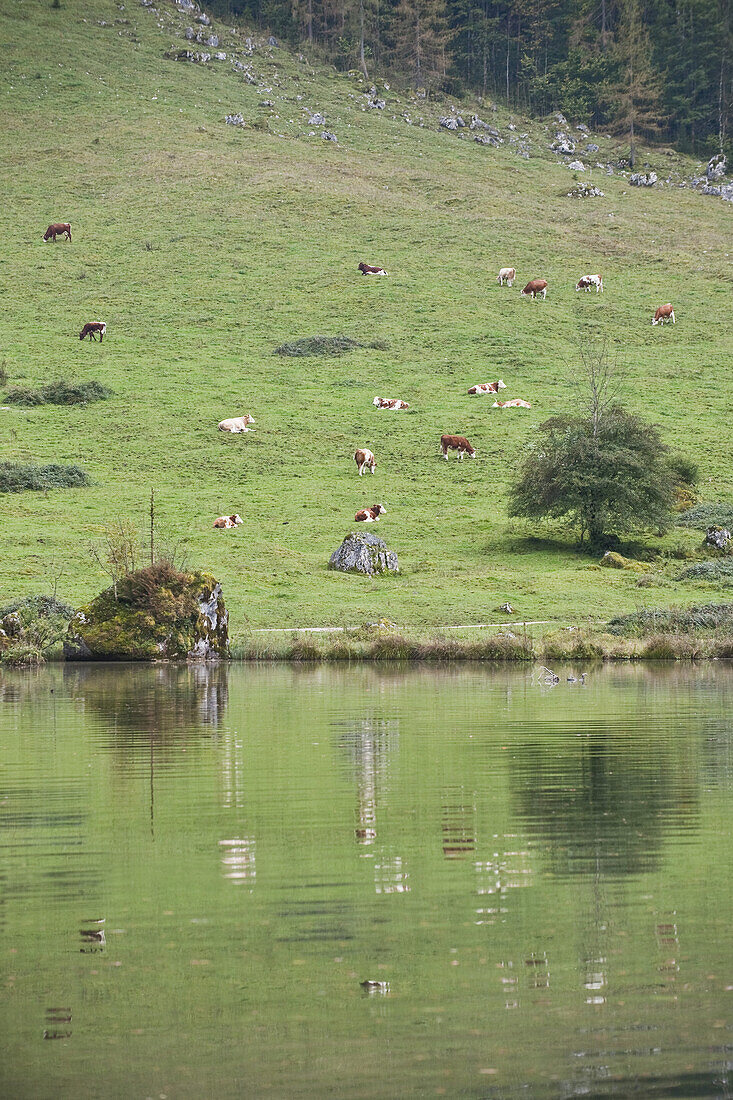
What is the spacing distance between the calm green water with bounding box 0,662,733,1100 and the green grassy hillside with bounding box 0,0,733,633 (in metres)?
25.8

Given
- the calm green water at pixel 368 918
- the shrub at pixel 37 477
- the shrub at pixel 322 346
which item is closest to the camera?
the calm green water at pixel 368 918

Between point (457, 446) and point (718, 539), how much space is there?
19.1 m

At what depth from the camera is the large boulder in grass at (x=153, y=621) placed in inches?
1542

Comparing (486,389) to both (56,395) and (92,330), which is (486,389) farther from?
(92,330)

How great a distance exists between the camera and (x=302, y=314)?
100375 mm

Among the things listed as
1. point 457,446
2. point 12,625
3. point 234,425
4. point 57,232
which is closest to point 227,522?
point 457,446

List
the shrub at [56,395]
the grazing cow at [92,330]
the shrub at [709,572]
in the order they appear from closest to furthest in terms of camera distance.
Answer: the shrub at [709,572]
the shrub at [56,395]
the grazing cow at [92,330]

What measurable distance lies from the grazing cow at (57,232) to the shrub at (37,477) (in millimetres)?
53422

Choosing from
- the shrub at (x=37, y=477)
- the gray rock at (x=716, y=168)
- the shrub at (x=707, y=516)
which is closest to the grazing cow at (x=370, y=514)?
the shrub at (x=707, y=516)

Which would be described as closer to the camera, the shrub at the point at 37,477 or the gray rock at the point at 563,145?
the shrub at the point at 37,477

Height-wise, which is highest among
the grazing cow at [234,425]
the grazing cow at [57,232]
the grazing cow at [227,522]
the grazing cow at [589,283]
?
the grazing cow at [57,232]

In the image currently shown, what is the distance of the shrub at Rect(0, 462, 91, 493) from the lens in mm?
63444

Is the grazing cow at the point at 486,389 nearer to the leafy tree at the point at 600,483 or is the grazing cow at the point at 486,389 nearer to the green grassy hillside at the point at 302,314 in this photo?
the green grassy hillside at the point at 302,314

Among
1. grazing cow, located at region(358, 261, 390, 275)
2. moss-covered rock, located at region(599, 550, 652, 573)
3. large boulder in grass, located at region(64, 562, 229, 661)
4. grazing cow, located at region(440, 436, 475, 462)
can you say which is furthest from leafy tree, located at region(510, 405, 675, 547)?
grazing cow, located at region(358, 261, 390, 275)
